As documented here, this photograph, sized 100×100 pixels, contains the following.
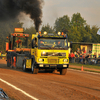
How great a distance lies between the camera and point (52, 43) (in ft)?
50.3

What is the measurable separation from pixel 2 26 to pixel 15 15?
170 ft

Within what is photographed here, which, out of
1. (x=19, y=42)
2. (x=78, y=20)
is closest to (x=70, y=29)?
(x=78, y=20)

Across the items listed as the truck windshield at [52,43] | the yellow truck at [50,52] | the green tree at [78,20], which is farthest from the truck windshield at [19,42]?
the green tree at [78,20]

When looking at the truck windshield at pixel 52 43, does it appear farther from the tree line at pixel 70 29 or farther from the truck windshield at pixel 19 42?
the tree line at pixel 70 29

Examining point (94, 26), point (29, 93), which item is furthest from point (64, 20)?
point (29, 93)

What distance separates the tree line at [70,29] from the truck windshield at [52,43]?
30.7m

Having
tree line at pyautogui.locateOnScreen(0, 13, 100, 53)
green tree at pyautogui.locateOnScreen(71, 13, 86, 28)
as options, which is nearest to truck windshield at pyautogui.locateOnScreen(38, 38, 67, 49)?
tree line at pyautogui.locateOnScreen(0, 13, 100, 53)

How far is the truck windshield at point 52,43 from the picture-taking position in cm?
1518

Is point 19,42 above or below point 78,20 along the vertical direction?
below

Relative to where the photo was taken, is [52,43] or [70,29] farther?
[70,29]

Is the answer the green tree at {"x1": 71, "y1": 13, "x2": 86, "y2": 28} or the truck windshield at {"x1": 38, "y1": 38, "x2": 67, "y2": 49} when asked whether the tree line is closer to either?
the green tree at {"x1": 71, "y1": 13, "x2": 86, "y2": 28}

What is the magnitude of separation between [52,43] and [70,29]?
250 feet

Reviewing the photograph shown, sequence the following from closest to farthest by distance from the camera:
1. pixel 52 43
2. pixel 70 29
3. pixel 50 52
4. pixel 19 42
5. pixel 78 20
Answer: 1. pixel 50 52
2. pixel 52 43
3. pixel 19 42
4. pixel 70 29
5. pixel 78 20

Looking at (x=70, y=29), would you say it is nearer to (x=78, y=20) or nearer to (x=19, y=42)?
(x=78, y=20)
